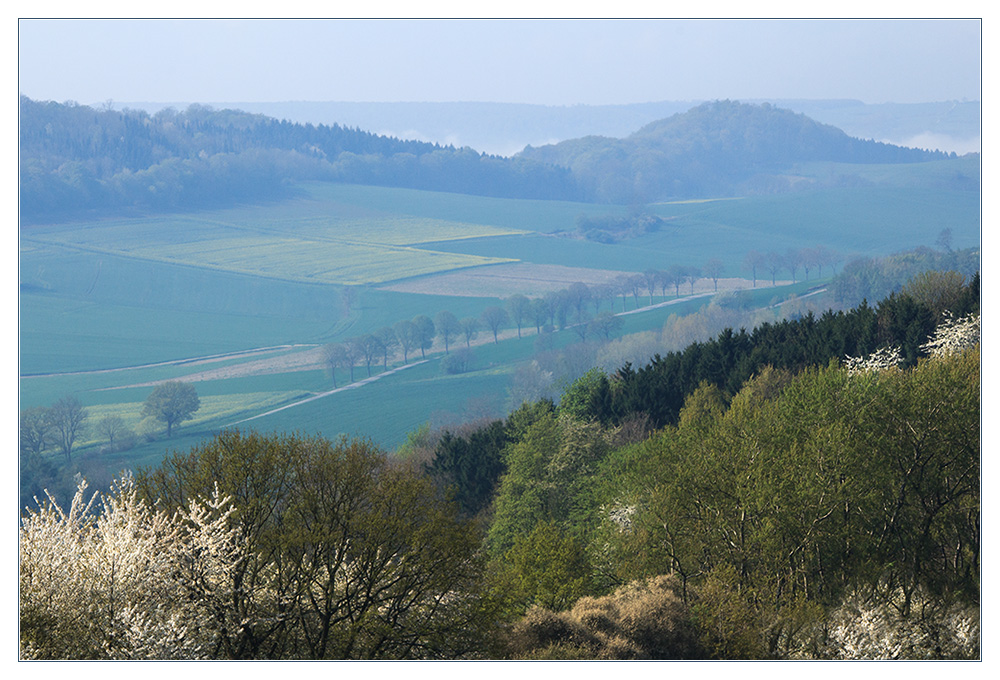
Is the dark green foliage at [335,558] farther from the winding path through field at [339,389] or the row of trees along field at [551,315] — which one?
the row of trees along field at [551,315]

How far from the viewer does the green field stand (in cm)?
15388

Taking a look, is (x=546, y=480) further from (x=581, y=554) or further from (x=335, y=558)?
(x=335, y=558)

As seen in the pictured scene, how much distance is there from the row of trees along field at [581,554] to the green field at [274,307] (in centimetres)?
11783

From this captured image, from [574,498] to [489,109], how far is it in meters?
76.3

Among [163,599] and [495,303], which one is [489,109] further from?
[163,599]

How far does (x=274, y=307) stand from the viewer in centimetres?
18638

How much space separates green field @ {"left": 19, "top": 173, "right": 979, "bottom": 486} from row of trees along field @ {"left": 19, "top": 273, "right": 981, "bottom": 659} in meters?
118

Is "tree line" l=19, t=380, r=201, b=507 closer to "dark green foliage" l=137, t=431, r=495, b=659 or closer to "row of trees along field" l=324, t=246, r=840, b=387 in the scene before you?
"row of trees along field" l=324, t=246, r=840, b=387

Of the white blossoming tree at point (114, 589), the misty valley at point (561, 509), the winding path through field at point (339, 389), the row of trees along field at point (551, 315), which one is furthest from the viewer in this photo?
the row of trees along field at point (551, 315)

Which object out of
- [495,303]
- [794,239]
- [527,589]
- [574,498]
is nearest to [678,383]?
[574,498]

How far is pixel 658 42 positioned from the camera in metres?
50.7

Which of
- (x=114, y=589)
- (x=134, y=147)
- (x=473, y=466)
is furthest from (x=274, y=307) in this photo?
(x=114, y=589)

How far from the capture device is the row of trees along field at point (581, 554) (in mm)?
21125

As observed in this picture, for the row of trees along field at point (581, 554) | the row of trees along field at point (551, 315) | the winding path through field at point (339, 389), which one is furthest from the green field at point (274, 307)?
the row of trees along field at point (581, 554)
